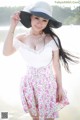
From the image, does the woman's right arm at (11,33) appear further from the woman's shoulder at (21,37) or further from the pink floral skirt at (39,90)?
the pink floral skirt at (39,90)

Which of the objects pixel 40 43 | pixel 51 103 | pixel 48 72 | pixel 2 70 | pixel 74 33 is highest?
pixel 40 43

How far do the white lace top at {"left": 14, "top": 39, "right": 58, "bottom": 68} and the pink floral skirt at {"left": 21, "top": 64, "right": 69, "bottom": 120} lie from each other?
1.5 inches

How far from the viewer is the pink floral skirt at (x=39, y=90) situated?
8.63 ft

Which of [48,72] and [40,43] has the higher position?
[40,43]

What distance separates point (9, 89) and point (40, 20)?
172 centimetres

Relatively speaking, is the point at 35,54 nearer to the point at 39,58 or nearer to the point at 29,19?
the point at 39,58

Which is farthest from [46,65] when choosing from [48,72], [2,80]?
[2,80]

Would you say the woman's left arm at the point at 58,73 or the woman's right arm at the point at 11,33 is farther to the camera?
the woman's left arm at the point at 58,73

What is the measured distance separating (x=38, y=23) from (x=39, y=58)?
0.23 meters

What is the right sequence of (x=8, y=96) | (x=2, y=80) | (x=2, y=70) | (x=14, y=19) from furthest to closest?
(x=2, y=70)
(x=2, y=80)
(x=8, y=96)
(x=14, y=19)

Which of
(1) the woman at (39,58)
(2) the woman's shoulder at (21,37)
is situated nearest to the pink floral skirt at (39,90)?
(1) the woman at (39,58)

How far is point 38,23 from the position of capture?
2570mm

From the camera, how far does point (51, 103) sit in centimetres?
267

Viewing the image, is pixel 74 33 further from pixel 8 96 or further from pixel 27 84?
pixel 27 84
